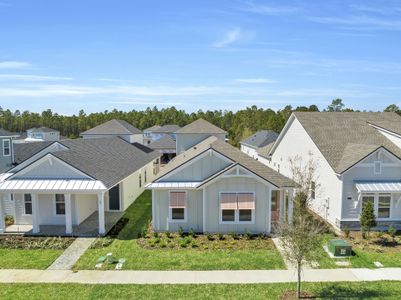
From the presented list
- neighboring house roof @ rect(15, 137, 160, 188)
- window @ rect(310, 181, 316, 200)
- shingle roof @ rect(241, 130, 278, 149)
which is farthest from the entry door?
shingle roof @ rect(241, 130, 278, 149)

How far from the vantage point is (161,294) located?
13.7 m

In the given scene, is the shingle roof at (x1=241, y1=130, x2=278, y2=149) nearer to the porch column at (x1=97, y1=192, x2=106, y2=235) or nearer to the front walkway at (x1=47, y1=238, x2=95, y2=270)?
the porch column at (x1=97, y1=192, x2=106, y2=235)

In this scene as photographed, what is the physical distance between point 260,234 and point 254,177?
11.1ft

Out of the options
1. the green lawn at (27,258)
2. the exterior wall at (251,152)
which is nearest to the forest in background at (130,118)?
the exterior wall at (251,152)

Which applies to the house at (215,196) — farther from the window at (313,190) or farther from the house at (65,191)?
the window at (313,190)

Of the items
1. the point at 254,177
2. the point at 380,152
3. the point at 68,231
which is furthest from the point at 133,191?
the point at 380,152

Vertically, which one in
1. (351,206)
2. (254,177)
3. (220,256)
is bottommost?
(220,256)

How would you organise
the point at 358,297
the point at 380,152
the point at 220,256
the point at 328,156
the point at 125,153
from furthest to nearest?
the point at 125,153 < the point at 328,156 < the point at 380,152 < the point at 220,256 < the point at 358,297

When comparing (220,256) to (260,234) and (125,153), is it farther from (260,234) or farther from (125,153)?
(125,153)

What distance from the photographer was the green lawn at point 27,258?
1656 cm

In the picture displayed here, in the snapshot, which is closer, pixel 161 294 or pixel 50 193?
pixel 161 294

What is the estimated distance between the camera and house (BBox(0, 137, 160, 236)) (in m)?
20.7

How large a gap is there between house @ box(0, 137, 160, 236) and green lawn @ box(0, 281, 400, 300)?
6.76 m

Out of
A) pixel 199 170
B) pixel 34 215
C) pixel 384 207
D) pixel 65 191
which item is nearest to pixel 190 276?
pixel 199 170
